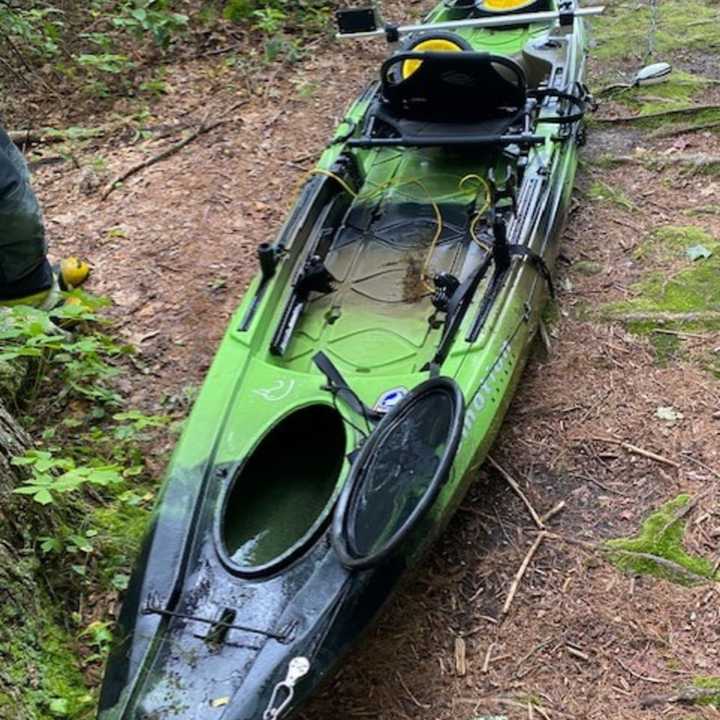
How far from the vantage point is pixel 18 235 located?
4566 mm

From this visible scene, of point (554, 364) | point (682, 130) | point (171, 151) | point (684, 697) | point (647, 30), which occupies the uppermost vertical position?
point (171, 151)

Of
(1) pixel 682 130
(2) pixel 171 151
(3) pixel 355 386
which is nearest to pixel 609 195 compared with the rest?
(1) pixel 682 130

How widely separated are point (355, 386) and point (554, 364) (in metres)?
1.31

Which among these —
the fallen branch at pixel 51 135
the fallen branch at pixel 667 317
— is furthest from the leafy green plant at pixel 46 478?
the fallen branch at pixel 51 135

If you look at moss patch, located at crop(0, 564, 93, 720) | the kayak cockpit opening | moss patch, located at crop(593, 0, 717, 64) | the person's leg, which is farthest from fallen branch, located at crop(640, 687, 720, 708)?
moss patch, located at crop(593, 0, 717, 64)

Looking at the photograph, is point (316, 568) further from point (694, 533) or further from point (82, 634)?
point (694, 533)

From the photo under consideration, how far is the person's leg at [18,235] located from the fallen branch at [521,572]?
2856mm

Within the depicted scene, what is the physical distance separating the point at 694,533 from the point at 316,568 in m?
1.53

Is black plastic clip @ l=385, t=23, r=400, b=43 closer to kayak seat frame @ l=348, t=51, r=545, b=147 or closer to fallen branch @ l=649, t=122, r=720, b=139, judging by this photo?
kayak seat frame @ l=348, t=51, r=545, b=147

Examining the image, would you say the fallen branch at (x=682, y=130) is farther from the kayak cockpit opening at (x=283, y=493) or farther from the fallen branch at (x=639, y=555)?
the kayak cockpit opening at (x=283, y=493)

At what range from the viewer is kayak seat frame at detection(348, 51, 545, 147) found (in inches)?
179

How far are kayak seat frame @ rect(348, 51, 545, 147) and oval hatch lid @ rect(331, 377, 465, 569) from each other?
1.85 m

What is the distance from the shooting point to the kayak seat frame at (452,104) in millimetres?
4559

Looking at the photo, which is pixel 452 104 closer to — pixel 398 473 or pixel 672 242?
pixel 672 242
